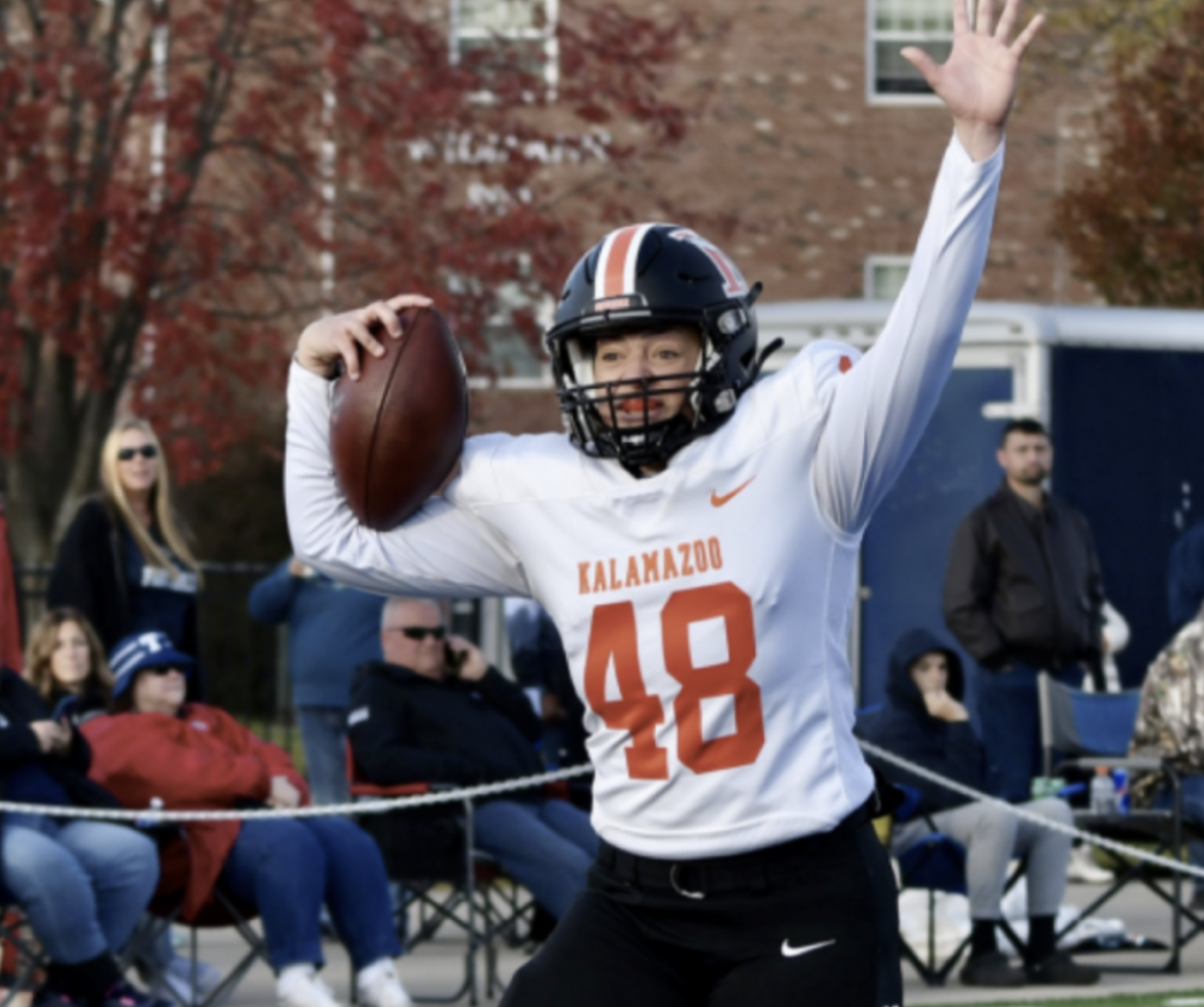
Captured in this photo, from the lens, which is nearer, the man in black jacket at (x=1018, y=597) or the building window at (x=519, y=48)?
the man in black jacket at (x=1018, y=597)

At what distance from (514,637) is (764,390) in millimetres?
7545

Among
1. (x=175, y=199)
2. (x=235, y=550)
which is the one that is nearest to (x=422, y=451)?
(x=175, y=199)

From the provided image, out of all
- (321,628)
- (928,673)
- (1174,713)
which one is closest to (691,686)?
(928,673)

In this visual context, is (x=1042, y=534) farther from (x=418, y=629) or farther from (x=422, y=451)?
(x=422, y=451)

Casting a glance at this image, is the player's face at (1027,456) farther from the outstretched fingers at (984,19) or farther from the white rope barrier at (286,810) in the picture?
the outstretched fingers at (984,19)

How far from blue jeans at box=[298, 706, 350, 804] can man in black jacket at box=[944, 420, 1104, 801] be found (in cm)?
270

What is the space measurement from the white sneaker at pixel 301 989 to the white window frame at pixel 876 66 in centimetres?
1595

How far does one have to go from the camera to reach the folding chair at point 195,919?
320 inches

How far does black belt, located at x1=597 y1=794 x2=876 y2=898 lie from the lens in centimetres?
382

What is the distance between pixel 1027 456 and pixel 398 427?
7.10m

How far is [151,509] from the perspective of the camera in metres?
9.23

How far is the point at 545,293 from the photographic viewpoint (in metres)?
15.2

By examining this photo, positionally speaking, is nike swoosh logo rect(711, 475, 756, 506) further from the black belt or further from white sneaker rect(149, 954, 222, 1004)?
white sneaker rect(149, 954, 222, 1004)

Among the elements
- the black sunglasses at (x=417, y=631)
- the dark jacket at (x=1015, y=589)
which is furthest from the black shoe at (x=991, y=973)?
the black sunglasses at (x=417, y=631)
